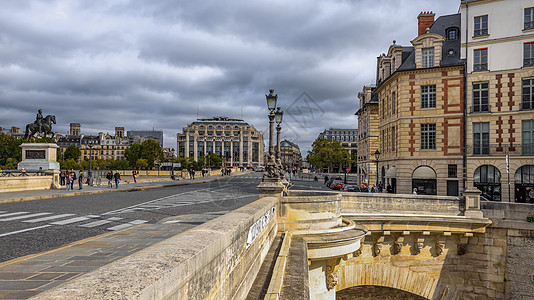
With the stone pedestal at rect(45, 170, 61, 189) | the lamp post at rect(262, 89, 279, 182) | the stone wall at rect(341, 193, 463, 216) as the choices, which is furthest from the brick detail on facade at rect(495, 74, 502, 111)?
the stone pedestal at rect(45, 170, 61, 189)

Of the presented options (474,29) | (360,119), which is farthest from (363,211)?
(360,119)

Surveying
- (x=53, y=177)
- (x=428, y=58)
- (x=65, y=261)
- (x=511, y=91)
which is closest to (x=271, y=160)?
(x=65, y=261)

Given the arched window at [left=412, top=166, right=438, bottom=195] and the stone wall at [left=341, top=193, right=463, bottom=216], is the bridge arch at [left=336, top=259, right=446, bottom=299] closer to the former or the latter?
the stone wall at [left=341, top=193, right=463, bottom=216]

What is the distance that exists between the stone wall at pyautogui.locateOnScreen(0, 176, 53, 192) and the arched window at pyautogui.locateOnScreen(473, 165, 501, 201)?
31556mm

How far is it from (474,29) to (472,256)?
61.4 ft

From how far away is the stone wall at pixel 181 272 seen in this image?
5.87 ft

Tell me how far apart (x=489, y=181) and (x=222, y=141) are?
566 feet

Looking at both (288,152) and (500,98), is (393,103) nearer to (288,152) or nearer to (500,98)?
(500,98)

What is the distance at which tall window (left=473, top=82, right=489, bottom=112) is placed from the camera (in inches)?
1024

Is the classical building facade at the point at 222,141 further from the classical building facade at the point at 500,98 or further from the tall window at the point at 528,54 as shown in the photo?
the tall window at the point at 528,54

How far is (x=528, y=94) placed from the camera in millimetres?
24797

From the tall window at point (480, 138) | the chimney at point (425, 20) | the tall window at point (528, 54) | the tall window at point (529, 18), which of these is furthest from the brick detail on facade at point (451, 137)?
the chimney at point (425, 20)

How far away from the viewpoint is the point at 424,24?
32.7 m

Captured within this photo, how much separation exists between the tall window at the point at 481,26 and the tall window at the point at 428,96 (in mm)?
5072
